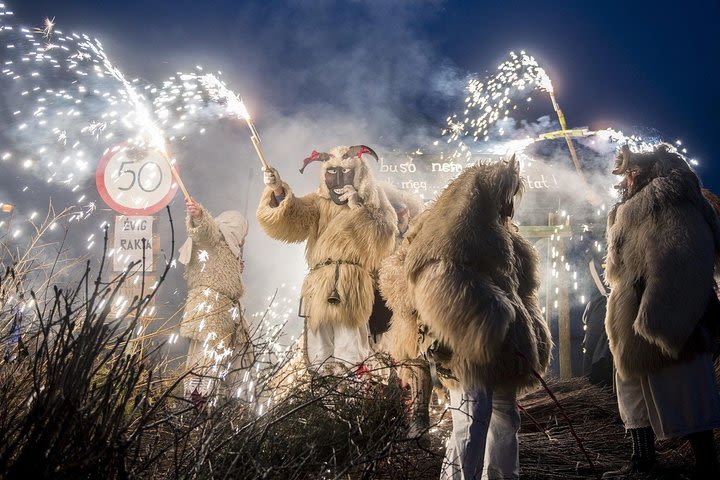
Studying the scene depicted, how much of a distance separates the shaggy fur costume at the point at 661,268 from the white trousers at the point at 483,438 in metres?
1.12

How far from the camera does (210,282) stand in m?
5.43

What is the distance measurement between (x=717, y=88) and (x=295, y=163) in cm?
6788

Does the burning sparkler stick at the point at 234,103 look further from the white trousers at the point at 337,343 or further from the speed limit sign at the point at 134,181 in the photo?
the white trousers at the point at 337,343

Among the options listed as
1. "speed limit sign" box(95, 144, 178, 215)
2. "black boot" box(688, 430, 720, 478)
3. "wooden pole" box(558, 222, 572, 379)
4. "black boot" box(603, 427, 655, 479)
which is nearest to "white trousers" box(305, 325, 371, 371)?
"black boot" box(603, 427, 655, 479)

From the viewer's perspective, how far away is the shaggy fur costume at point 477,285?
2.43 metres

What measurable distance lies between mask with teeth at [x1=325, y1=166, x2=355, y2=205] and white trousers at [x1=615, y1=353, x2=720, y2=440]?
3087mm

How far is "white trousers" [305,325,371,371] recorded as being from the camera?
4.25 meters

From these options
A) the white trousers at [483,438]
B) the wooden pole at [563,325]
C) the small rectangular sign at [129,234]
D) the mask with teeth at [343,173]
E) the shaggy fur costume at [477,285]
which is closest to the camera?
the white trousers at [483,438]

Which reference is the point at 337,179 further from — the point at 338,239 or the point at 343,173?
the point at 338,239

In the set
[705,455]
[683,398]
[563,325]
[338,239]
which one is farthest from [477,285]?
[563,325]

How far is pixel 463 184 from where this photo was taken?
2.83m

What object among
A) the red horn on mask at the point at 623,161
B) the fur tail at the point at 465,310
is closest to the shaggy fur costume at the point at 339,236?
the fur tail at the point at 465,310

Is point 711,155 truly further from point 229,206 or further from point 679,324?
point 679,324

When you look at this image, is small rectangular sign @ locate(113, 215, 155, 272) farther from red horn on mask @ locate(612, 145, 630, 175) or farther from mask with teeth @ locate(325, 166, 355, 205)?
red horn on mask @ locate(612, 145, 630, 175)
